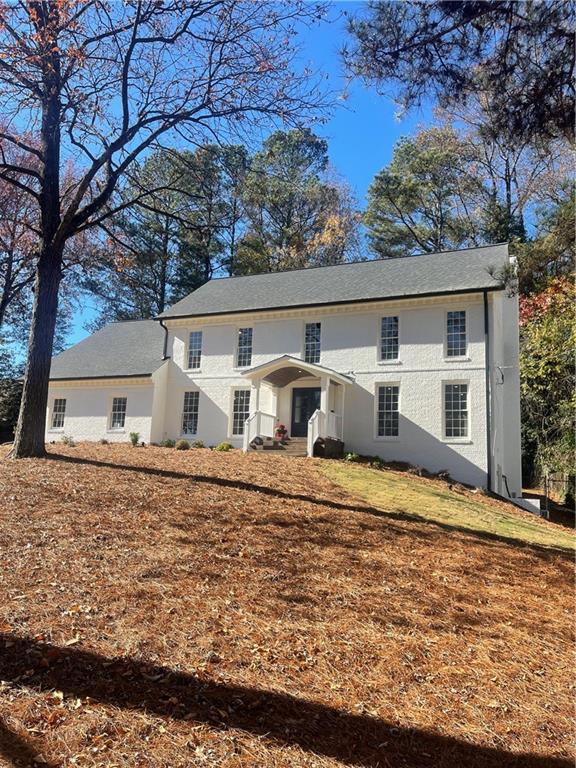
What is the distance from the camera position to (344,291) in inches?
823

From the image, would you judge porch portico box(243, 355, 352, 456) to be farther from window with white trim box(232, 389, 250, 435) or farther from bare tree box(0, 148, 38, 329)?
bare tree box(0, 148, 38, 329)

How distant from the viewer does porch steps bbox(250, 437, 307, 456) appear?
61.6ft

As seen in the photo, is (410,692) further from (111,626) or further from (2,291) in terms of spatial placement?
(2,291)

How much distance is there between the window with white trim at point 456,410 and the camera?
60.0ft

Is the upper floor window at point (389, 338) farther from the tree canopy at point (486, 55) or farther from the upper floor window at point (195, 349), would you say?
the tree canopy at point (486, 55)

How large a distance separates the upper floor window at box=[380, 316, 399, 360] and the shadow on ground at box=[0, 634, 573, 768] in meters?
16.6

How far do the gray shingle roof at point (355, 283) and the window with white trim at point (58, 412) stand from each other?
5849 millimetres

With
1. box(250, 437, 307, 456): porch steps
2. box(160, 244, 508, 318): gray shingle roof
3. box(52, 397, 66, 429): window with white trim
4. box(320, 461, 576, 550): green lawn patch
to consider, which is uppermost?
box(160, 244, 508, 318): gray shingle roof

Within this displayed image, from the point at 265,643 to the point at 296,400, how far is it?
16265 millimetres

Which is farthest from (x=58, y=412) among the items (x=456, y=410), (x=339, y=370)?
(x=456, y=410)

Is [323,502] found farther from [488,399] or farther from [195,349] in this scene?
[195,349]

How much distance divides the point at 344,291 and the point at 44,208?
11551 mm

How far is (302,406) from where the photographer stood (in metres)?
20.6

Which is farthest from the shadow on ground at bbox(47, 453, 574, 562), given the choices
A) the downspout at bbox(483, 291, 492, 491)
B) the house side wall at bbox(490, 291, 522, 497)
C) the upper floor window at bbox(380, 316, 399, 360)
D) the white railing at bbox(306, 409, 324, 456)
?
the upper floor window at bbox(380, 316, 399, 360)
